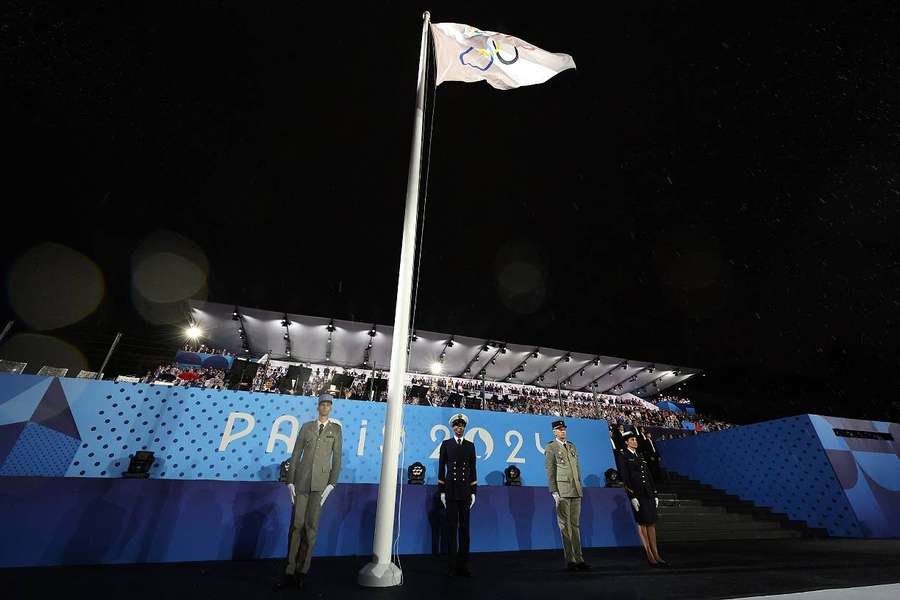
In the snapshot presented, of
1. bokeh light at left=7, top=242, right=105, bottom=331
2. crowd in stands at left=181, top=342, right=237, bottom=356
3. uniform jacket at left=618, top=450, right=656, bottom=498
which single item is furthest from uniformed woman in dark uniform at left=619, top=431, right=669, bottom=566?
bokeh light at left=7, top=242, right=105, bottom=331

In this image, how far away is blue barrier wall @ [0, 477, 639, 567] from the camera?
4480 millimetres

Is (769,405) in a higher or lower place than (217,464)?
higher

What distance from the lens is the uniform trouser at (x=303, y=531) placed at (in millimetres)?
3764

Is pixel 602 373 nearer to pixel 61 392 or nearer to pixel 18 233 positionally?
pixel 61 392

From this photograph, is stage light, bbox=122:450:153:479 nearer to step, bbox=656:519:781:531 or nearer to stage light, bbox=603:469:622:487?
stage light, bbox=603:469:622:487

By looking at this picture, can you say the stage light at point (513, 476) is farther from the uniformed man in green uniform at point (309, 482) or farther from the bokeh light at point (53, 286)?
the bokeh light at point (53, 286)

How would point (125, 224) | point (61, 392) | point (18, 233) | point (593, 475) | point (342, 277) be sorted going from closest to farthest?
point (61, 392)
point (593, 475)
point (125, 224)
point (18, 233)
point (342, 277)

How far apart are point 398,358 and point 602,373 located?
2207 centimetres

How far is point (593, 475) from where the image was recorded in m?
10.3

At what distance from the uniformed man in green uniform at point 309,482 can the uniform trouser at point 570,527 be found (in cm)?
332

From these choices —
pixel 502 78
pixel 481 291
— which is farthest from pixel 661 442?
pixel 502 78

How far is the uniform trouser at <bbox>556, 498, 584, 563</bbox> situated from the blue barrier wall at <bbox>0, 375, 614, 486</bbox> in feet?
11.2

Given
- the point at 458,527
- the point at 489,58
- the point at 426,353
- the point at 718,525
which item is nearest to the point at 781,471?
the point at 718,525

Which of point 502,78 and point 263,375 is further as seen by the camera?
point 263,375
